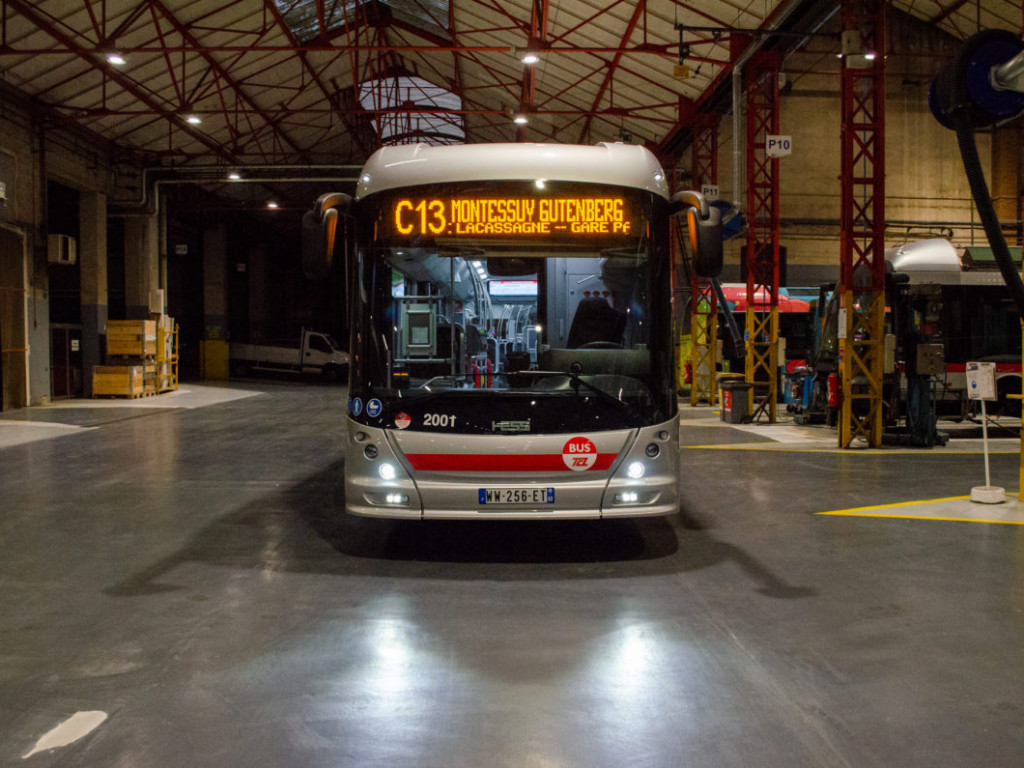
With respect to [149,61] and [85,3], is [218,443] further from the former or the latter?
[149,61]

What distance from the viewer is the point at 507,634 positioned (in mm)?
4570

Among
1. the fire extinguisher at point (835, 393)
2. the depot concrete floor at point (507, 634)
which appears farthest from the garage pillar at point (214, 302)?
the fire extinguisher at point (835, 393)

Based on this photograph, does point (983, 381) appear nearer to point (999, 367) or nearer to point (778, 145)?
point (778, 145)

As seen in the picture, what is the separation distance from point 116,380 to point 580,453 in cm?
2131

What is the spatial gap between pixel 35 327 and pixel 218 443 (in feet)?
33.1

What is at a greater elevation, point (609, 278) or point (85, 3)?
point (85, 3)

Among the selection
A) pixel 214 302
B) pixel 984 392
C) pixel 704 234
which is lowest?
pixel 984 392

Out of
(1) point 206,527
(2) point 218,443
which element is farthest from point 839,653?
(2) point 218,443

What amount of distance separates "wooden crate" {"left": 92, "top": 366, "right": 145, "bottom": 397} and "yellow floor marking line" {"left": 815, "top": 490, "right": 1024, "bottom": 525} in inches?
818

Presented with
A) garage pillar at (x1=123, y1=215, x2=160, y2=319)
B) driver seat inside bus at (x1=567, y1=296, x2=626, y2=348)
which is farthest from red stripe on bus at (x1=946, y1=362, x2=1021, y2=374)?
garage pillar at (x1=123, y1=215, x2=160, y2=319)

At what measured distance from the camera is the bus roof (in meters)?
6.04

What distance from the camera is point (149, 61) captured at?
65.5 feet

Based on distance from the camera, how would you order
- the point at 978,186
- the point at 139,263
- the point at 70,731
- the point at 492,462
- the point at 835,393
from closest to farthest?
the point at 70,731 → the point at 978,186 → the point at 492,462 → the point at 835,393 → the point at 139,263

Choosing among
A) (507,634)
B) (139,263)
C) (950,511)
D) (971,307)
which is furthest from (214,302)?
(507,634)
